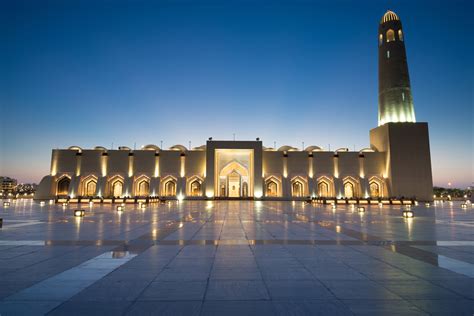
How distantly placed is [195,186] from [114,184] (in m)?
11.3

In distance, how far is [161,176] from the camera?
1624 inches

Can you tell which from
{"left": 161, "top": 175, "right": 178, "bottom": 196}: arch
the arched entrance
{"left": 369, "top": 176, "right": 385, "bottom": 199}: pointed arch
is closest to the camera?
{"left": 369, "top": 176, "right": 385, "bottom": 199}: pointed arch

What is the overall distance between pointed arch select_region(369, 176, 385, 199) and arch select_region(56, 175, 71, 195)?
40.3 m

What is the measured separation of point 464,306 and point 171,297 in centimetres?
275

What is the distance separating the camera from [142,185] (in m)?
43.0

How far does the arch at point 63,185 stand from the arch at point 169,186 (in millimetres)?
12899

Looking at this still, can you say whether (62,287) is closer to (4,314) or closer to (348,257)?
(4,314)

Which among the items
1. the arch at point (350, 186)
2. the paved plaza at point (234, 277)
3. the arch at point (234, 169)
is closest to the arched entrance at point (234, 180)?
the arch at point (234, 169)

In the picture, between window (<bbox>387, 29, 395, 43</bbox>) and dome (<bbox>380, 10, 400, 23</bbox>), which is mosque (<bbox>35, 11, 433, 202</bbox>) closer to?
window (<bbox>387, 29, 395, 43</bbox>)

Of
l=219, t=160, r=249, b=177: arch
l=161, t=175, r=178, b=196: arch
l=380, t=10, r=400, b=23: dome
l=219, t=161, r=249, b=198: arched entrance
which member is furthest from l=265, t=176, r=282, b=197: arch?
l=380, t=10, r=400, b=23: dome

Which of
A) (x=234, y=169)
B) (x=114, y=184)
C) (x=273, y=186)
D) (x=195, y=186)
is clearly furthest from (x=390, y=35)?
(x=114, y=184)

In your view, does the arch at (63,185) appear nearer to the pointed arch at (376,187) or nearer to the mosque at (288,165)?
the mosque at (288,165)

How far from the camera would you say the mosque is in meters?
39.5

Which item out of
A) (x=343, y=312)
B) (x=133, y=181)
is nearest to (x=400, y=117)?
(x=133, y=181)
